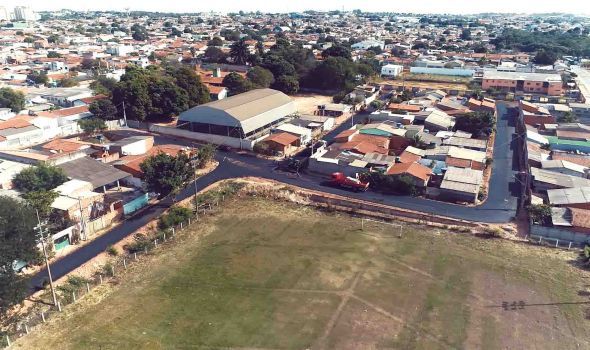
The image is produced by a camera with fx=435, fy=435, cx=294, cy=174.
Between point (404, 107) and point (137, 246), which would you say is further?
point (404, 107)

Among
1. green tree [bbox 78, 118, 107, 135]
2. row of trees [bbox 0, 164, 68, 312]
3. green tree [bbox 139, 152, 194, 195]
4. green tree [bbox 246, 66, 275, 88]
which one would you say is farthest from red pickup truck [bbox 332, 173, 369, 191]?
green tree [bbox 246, 66, 275, 88]

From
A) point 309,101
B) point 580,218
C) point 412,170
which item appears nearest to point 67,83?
point 309,101

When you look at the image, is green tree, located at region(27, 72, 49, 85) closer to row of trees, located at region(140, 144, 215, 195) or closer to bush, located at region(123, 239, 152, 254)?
row of trees, located at region(140, 144, 215, 195)

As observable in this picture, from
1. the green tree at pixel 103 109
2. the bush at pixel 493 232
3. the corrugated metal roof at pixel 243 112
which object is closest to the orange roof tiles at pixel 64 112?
the green tree at pixel 103 109

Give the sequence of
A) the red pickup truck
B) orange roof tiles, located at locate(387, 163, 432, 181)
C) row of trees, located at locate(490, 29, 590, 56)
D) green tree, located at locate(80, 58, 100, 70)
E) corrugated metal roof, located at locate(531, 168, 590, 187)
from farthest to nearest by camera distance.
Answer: row of trees, located at locate(490, 29, 590, 56)
green tree, located at locate(80, 58, 100, 70)
the red pickup truck
orange roof tiles, located at locate(387, 163, 432, 181)
corrugated metal roof, located at locate(531, 168, 590, 187)

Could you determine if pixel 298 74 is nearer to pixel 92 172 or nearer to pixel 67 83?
pixel 67 83

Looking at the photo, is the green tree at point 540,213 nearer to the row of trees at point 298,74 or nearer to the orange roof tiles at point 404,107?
the orange roof tiles at point 404,107
